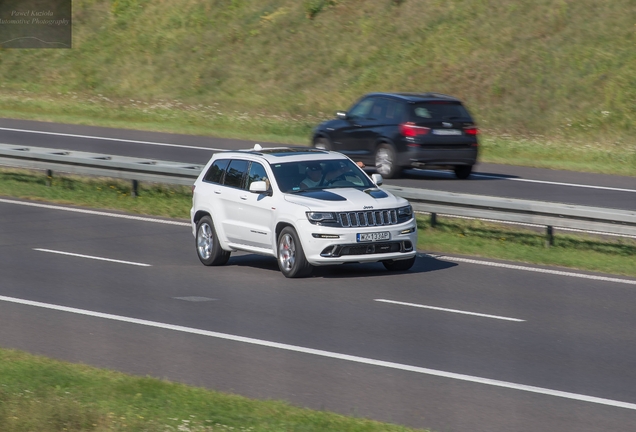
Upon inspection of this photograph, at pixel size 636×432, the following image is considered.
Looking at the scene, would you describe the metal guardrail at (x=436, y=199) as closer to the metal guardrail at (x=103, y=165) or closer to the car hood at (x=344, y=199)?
the metal guardrail at (x=103, y=165)

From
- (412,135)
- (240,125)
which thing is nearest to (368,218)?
(412,135)

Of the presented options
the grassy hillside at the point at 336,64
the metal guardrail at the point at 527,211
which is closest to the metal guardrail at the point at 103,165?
the metal guardrail at the point at 527,211

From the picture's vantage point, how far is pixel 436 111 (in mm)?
24375

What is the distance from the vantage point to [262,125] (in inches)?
1384

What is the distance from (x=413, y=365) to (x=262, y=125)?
25915 mm

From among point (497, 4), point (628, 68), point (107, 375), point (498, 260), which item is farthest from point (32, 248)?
point (497, 4)

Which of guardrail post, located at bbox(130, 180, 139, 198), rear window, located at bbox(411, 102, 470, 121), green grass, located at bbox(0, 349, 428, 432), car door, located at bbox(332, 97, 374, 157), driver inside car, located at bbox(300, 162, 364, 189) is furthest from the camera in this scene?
car door, located at bbox(332, 97, 374, 157)

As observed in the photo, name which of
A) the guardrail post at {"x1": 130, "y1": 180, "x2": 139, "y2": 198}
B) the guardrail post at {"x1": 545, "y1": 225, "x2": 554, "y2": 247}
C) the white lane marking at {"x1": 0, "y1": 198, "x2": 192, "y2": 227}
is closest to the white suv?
the guardrail post at {"x1": 545, "y1": 225, "x2": 554, "y2": 247}

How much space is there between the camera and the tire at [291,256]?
14.1 metres

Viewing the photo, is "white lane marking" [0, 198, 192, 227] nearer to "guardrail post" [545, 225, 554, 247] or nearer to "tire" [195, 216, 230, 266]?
"tire" [195, 216, 230, 266]

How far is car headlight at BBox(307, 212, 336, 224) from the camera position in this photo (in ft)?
45.9

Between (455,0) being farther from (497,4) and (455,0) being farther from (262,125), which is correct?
(262,125)

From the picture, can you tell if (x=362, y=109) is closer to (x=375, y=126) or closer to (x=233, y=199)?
(x=375, y=126)

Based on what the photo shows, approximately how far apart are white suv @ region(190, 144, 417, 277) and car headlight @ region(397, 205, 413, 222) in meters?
0.01
